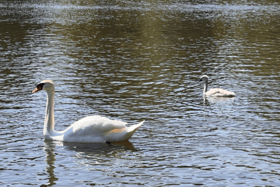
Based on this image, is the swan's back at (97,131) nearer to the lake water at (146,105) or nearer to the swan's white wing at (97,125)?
the swan's white wing at (97,125)

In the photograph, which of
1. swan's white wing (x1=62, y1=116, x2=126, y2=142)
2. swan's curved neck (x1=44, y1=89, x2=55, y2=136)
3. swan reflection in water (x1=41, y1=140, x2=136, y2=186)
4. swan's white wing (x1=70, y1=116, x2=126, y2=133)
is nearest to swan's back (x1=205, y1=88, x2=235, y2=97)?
swan reflection in water (x1=41, y1=140, x2=136, y2=186)

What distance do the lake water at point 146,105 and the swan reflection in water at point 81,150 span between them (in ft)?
0.10

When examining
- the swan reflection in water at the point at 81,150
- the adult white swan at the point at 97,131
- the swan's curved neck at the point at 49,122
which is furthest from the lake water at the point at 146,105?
the swan's curved neck at the point at 49,122

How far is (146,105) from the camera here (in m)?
21.5

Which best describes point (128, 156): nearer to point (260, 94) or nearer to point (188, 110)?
point (188, 110)

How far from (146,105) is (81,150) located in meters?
6.75

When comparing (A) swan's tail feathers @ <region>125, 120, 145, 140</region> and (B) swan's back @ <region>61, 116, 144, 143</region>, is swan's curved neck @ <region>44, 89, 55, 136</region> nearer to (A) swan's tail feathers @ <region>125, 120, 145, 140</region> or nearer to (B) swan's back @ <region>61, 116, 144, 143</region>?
(B) swan's back @ <region>61, 116, 144, 143</region>

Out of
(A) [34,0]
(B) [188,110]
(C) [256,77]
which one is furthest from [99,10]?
(B) [188,110]

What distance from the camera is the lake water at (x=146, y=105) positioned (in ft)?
44.1

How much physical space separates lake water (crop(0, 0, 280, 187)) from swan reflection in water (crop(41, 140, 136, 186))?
0.10 feet

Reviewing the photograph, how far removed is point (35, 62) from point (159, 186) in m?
23.3

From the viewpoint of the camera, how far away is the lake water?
13.4 metres

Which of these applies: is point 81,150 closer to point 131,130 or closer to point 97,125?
point 97,125

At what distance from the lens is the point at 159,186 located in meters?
12.3
